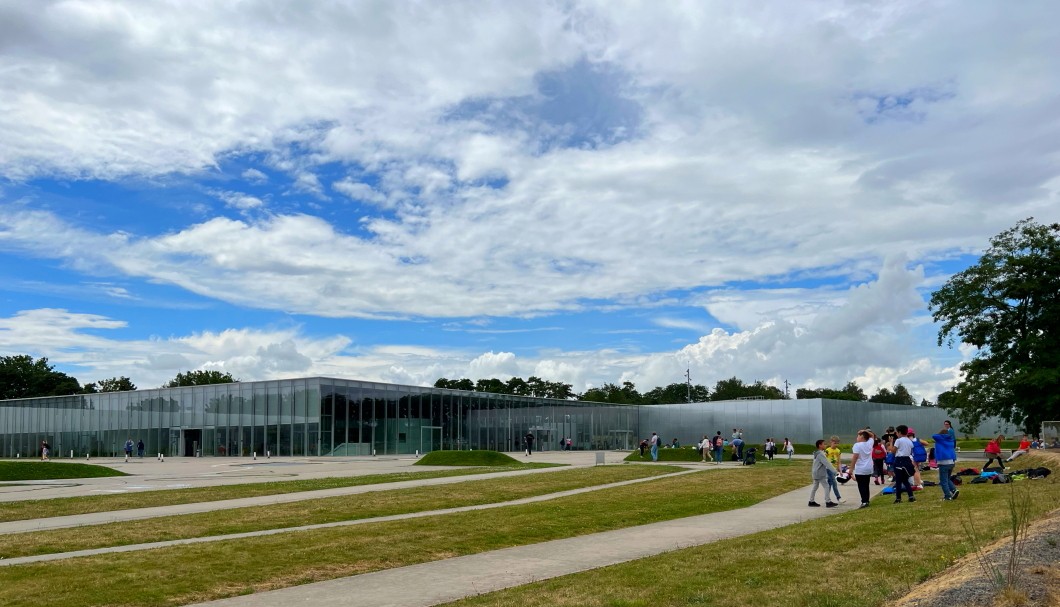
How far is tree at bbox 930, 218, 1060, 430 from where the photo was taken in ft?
138

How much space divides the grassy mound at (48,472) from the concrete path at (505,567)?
27.3m

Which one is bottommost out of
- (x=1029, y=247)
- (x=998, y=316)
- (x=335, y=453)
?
(x=335, y=453)

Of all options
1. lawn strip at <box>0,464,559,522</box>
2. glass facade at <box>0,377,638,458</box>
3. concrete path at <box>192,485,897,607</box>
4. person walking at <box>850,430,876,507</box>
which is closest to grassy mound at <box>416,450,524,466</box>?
lawn strip at <box>0,464,559,522</box>

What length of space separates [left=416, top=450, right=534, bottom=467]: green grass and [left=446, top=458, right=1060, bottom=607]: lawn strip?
28211 mm

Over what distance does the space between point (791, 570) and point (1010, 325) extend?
1626 inches

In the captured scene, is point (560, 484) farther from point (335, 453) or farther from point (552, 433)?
point (552, 433)

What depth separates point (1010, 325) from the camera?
1754 inches

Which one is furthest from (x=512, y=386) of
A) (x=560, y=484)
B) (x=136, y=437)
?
(x=560, y=484)

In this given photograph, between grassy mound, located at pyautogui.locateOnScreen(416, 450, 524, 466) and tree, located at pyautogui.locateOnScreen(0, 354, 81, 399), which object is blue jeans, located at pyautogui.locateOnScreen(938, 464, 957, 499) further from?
tree, located at pyautogui.locateOnScreen(0, 354, 81, 399)

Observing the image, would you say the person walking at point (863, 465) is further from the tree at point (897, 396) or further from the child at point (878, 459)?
the tree at point (897, 396)

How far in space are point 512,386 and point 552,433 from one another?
2381 inches

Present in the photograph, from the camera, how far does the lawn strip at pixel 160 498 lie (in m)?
19.0

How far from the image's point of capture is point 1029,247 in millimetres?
43625

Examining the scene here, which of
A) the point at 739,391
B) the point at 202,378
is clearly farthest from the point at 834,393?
the point at 202,378
